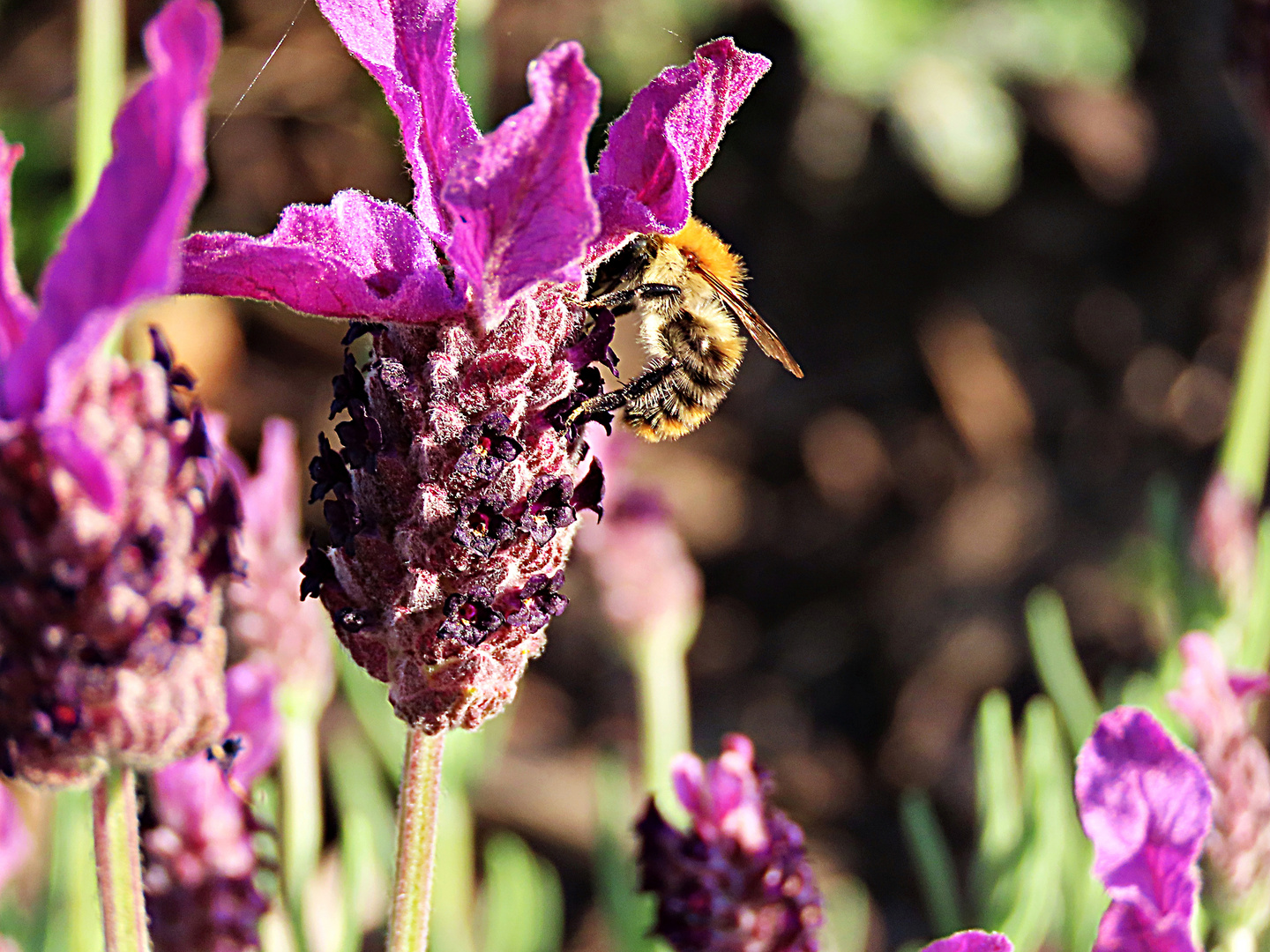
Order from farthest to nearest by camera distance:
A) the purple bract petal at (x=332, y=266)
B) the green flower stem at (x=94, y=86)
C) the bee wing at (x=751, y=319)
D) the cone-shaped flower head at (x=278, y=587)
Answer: the green flower stem at (x=94, y=86) < the cone-shaped flower head at (x=278, y=587) < the bee wing at (x=751, y=319) < the purple bract petal at (x=332, y=266)

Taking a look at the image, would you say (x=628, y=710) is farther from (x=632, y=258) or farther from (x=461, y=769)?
(x=632, y=258)

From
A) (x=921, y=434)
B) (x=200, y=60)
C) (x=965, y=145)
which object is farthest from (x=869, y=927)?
(x=200, y=60)

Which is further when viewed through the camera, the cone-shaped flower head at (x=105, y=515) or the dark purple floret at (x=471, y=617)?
the dark purple floret at (x=471, y=617)

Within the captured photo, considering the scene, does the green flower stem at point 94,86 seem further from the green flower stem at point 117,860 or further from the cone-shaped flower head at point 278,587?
the green flower stem at point 117,860

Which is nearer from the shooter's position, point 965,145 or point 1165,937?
point 1165,937

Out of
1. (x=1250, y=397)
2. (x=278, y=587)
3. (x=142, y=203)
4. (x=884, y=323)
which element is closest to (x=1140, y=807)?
(x=142, y=203)

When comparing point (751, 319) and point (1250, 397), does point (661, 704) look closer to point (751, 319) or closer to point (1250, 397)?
point (751, 319)

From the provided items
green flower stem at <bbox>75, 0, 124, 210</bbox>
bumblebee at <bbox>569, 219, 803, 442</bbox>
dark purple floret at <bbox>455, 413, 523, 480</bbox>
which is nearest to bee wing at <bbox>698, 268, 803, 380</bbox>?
bumblebee at <bbox>569, 219, 803, 442</bbox>

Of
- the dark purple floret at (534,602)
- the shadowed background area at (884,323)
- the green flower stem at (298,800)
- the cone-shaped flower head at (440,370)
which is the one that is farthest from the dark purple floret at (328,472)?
the shadowed background area at (884,323)
